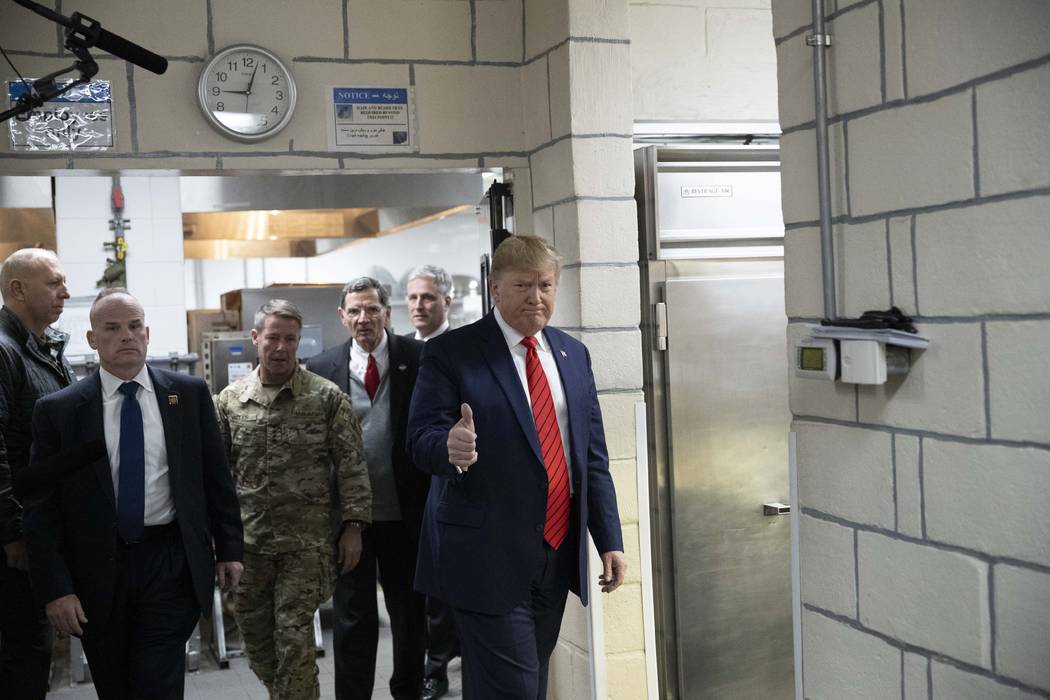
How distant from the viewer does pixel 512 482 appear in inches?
106

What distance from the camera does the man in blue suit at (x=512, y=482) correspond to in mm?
2678

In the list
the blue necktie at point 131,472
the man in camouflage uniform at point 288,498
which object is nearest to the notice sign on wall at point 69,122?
the man in camouflage uniform at point 288,498

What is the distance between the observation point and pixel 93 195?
19.5 feet

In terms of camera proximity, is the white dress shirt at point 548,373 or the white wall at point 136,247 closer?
the white dress shirt at point 548,373

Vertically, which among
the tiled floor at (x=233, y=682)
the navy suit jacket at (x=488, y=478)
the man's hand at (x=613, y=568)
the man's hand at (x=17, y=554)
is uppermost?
the navy suit jacket at (x=488, y=478)

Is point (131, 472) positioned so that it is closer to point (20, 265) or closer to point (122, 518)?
point (122, 518)

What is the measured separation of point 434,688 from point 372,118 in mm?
2245

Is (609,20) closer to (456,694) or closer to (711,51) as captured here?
(711,51)

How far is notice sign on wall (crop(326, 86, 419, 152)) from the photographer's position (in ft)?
11.8

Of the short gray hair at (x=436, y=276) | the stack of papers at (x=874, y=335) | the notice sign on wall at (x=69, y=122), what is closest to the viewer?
the stack of papers at (x=874, y=335)

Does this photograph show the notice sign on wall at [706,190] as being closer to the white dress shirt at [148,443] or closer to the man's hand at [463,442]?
the man's hand at [463,442]

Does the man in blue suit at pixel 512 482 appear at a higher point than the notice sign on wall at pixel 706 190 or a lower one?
lower

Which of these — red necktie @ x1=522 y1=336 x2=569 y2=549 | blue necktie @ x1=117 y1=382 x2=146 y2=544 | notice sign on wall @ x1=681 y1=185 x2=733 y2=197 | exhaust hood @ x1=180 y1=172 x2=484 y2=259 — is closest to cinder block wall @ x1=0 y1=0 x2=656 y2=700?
notice sign on wall @ x1=681 y1=185 x2=733 y2=197

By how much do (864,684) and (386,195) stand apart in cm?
486
